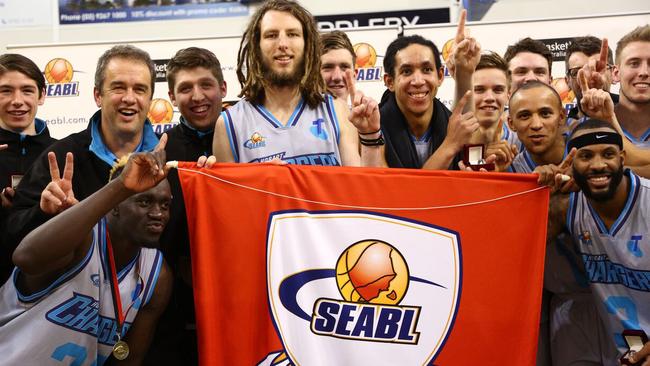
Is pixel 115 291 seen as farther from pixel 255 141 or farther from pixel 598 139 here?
pixel 598 139

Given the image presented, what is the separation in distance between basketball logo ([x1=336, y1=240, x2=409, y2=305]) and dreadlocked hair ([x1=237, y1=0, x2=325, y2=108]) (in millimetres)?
708

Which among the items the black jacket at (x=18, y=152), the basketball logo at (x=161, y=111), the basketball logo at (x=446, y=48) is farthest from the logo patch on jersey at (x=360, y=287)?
the basketball logo at (x=161, y=111)

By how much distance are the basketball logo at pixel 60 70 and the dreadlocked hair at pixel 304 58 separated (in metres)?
3.49

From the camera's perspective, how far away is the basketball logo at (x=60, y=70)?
6371 mm

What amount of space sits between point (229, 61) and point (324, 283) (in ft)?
11.6

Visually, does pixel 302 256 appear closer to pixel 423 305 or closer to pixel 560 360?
pixel 423 305

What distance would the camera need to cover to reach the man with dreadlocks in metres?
3.21

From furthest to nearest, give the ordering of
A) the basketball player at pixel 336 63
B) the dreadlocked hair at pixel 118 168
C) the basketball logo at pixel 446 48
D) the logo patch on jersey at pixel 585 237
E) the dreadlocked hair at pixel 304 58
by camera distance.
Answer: the basketball logo at pixel 446 48, the basketball player at pixel 336 63, the dreadlocked hair at pixel 304 58, the logo patch on jersey at pixel 585 237, the dreadlocked hair at pixel 118 168

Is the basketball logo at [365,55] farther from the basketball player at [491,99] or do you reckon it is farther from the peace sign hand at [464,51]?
the peace sign hand at [464,51]

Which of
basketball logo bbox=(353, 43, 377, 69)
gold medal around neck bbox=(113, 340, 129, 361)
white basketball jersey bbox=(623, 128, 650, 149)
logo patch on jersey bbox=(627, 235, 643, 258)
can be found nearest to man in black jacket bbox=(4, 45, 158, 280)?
gold medal around neck bbox=(113, 340, 129, 361)

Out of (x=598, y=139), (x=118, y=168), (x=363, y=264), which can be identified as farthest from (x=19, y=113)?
(x=598, y=139)

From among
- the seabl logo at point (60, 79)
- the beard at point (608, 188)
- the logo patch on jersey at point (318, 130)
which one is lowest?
the beard at point (608, 188)

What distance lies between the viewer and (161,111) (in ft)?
20.8

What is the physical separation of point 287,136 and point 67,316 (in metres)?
1.11
